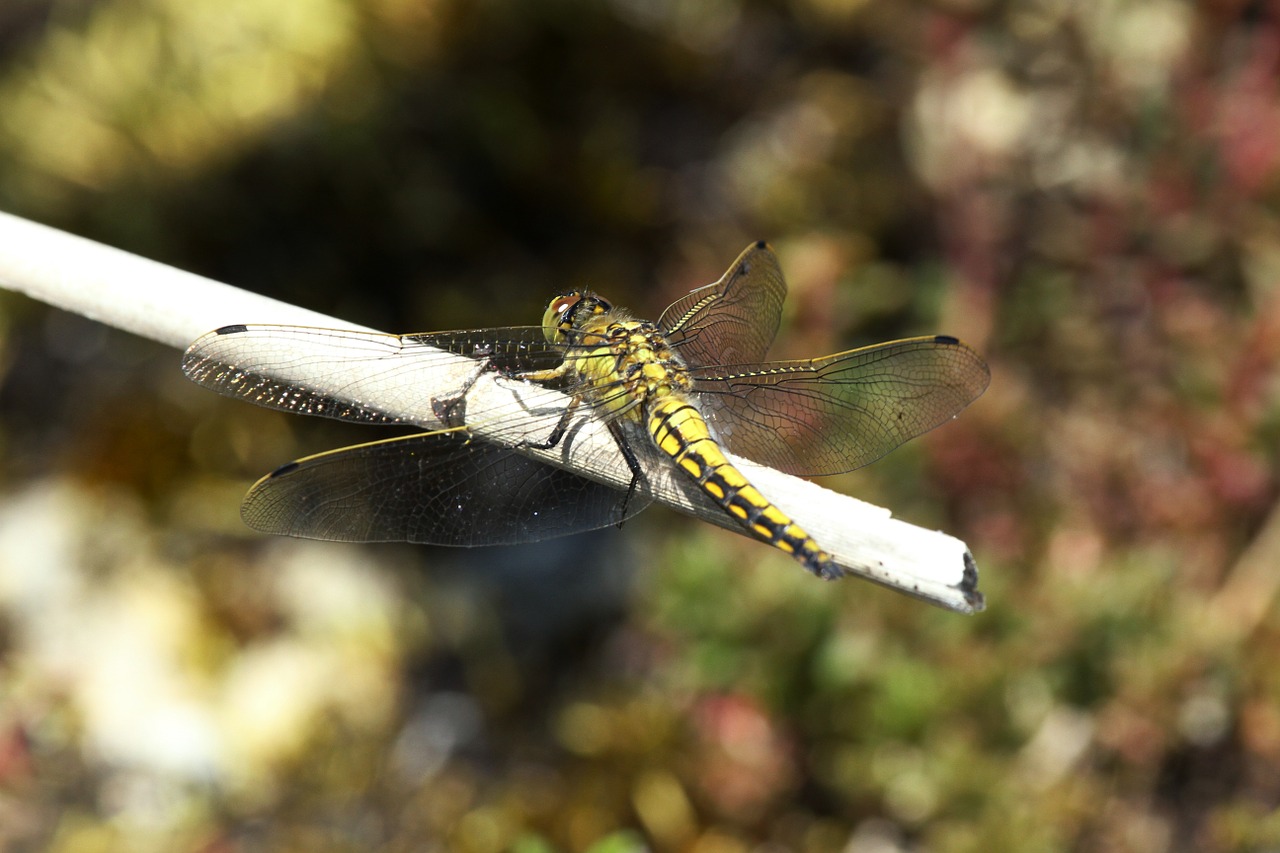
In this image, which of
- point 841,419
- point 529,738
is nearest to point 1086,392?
point 841,419

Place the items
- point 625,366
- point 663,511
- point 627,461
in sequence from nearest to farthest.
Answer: point 627,461
point 625,366
point 663,511

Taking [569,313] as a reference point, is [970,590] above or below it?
below

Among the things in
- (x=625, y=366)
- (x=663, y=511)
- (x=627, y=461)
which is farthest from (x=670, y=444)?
(x=663, y=511)

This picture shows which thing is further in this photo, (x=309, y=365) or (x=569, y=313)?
(x=569, y=313)

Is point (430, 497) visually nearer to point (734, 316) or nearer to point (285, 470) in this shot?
point (285, 470)

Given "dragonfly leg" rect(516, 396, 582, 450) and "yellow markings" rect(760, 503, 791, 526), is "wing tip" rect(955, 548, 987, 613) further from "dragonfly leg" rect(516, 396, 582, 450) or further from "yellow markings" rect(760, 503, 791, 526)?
"dragonfly leg" rect(516, 396, 582, 450)

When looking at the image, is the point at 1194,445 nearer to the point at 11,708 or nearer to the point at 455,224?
the point at 455,224

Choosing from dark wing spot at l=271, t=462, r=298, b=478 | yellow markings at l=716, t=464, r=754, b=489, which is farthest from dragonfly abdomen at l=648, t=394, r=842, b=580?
dark wing spot at l=271, t=462, r=298, b=478
